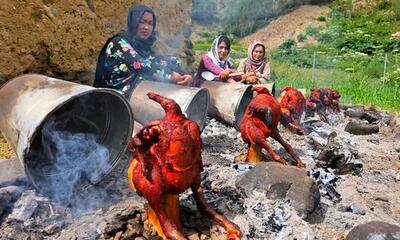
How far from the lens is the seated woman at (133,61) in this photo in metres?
4.41

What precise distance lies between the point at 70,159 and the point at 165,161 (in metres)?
1.09

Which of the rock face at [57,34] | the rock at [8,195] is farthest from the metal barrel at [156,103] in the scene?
the rock at [8,195]

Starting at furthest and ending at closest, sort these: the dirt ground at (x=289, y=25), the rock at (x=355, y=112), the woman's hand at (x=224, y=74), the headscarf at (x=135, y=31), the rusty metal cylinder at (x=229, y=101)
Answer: the dirt ground at (x=289, y=25), the rock at (x=355, y=112), the woman's hand at (x=224, y=74), the rusty metal cylinder at (x=229, y=101), the headscarf at (x=135, y=31)

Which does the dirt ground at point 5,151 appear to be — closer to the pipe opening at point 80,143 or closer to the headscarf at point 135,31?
the pipe opening at point 80,143

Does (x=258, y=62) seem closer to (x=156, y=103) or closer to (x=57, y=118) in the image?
(x=156, y=103)

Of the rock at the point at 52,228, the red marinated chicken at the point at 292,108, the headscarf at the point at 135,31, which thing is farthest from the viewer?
the red marinated chicken at the point at 292,108

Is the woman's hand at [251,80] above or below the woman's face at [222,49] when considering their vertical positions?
below

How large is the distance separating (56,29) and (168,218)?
3.26 meters

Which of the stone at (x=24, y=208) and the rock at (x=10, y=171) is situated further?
the rock at (x=10, y=171)

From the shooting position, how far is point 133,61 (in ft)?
14.6

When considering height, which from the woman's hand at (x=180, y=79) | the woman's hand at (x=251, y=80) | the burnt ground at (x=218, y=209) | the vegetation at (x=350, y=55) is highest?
the woman's hand at (x=180, y=79)

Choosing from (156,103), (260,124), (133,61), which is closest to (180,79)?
(133,61)

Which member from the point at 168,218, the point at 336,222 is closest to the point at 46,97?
the point at 168,218

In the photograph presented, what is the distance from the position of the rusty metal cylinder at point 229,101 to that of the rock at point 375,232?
2.50m
